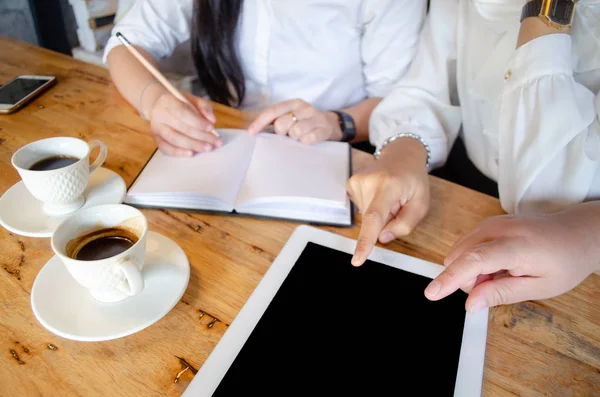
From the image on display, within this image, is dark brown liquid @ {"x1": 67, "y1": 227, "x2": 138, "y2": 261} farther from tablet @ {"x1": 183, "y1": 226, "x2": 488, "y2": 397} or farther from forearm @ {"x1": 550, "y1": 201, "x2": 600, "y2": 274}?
forearm @ {"x1": 550, "y1": 201, "x2": 600, "y2": 274}

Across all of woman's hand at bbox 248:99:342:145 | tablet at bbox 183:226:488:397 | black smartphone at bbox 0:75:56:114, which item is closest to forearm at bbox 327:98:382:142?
woman's hand at bbox 248:99:342:145

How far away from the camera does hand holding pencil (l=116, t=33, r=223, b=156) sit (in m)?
0.76

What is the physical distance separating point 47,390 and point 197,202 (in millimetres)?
323

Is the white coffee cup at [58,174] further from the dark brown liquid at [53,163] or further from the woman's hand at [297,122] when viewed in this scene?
the woman's hand at [297,122]

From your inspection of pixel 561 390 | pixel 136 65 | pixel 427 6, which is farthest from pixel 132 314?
pixel 427 6

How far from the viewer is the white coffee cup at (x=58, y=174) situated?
59 centimetres

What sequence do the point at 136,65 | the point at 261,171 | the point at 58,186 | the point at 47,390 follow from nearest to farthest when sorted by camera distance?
the point at 47,390, the point at 58,186, the point at 261,171, the point at 136,65

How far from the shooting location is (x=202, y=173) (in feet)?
2.35

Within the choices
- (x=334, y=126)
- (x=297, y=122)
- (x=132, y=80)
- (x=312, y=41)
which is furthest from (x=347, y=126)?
(x=132, y=80)

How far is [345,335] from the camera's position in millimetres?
497

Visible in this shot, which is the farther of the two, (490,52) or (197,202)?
(490,52)

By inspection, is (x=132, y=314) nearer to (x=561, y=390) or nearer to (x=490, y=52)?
(x=561, y=390)

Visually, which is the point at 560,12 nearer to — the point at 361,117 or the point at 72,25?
the point at 361,117

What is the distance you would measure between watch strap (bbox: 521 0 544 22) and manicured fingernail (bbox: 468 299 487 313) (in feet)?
1.61
